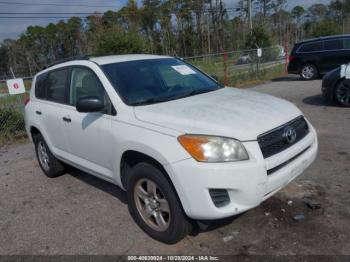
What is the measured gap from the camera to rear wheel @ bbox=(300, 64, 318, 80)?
1446cm

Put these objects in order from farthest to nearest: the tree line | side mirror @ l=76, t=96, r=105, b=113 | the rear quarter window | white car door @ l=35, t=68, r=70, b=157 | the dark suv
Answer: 1. the tree line
2. the dark suv
3. the rear quarter window
4. white car door @ l=35, t=68, r=70, b=157
5. side mirror @ l=76, t=96, r=105, b=113

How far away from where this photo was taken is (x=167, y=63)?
15.0ft

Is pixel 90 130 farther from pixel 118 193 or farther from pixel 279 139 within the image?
pixel 279 139

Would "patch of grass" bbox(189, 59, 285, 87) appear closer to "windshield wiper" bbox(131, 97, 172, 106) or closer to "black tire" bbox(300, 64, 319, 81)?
"black tire" bbox(300, 64, 319, 81)

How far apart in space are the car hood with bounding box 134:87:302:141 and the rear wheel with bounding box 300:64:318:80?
38.4 ft

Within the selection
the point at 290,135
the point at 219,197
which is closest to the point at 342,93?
the point at 290,135

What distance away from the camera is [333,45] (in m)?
13.9

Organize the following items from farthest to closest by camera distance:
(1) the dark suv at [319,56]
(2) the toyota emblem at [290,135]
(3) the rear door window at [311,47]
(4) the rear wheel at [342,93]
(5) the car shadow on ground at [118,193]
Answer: (3) the rear door window at [311,47]
(1) the dark suv at [319,56]
(4) the rear wheel at [342,93]
(5) the car shadow on ground at [118,193]
(2) the toyota emblem at [290,135]

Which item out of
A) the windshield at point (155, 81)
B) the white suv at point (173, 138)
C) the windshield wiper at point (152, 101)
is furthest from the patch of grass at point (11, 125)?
the windshield wiper at point (152, 101)

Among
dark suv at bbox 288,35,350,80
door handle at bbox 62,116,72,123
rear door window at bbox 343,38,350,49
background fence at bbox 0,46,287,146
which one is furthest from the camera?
background fence at bbox 0,46,287,146

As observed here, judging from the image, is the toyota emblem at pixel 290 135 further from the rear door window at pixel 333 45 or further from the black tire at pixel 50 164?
the rear door window at pixel 333 45

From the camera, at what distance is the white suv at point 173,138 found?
2.90 m

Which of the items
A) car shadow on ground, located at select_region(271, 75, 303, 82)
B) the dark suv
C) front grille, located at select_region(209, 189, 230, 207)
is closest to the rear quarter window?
front grille, located at select_region(209, 189, 230, 207)

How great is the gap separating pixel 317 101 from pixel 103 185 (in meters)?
6.90
